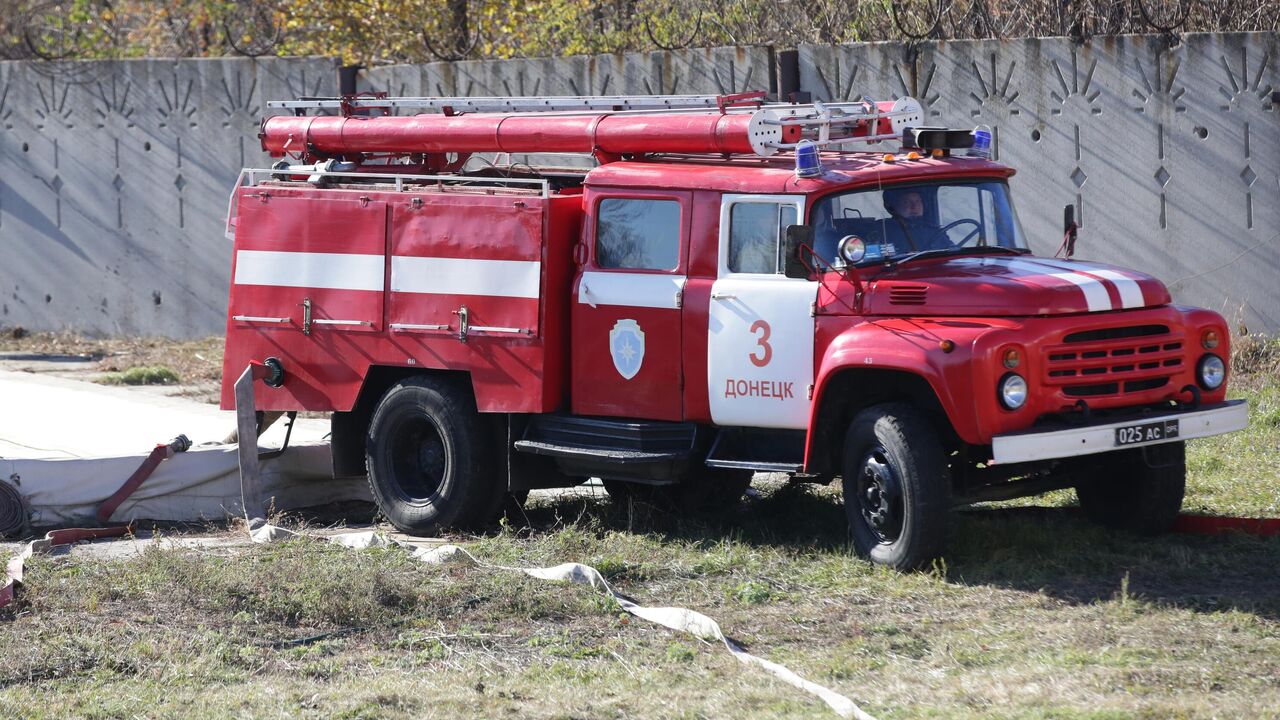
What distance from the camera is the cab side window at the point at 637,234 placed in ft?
27.9

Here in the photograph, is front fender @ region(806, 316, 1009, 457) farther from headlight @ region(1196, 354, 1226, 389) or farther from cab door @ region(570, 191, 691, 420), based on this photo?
headlight @ region(1196, 354, 1226, 389)

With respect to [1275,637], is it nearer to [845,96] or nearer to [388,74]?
[845,96]

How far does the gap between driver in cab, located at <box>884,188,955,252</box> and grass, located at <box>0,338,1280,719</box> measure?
58.1 inches

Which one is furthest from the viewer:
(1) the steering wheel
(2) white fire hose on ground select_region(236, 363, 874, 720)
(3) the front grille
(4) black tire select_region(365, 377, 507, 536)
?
(4) black tire select_region(365, 377, 507, 536)

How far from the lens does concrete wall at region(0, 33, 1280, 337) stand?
1152cm

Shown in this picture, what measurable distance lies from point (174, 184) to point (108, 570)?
29.8ft

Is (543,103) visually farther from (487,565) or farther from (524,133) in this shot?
(487,565)

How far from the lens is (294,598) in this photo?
7.30 meters

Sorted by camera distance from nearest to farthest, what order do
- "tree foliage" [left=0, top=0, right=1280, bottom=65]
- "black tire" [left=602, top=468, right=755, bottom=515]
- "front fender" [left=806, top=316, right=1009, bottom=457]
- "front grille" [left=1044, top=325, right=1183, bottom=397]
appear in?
"front fender" [left=806, top=316, right=1009, bottom=457], "front grille" [left=1044, top=325, right=1183, bottom=397], "black tire" [left=602, top=468, right=755, bottom=515], "tree foliage" [left=0, top=0, right=1280, bottom=65]

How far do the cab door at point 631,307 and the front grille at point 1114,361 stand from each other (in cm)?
205

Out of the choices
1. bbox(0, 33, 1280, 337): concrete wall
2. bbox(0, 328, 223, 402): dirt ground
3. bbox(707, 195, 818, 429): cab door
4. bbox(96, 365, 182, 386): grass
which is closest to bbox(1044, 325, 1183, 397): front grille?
bbox(707, 195, 818, 429): cab door

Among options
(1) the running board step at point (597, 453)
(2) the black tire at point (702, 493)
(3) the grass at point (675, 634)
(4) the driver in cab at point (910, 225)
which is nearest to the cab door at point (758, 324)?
(1) the running board step at point (597, 453)

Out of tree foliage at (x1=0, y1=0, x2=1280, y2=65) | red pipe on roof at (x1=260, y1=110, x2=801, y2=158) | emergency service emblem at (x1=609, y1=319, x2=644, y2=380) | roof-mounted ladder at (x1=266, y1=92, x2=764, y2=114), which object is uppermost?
tree foliage at (x1=0, y1=0, x2=1280, y2=65)

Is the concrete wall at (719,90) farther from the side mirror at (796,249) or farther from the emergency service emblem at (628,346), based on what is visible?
the side mirror at (796,249)
